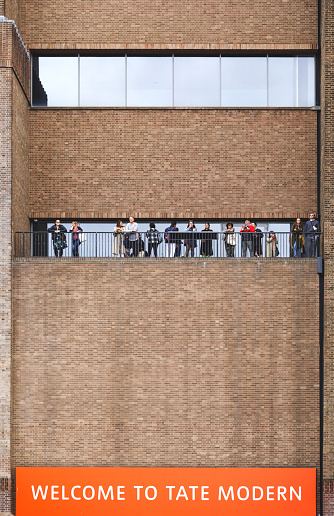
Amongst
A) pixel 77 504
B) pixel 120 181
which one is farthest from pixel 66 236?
pixel 77 504

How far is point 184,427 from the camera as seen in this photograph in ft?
49.2

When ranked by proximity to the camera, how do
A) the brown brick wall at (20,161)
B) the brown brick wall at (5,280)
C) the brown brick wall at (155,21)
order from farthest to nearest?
1. the brown brick wall at (155,21)
2. the brown brick wall at (20,161)
3. the brown brick wall at (5,280)

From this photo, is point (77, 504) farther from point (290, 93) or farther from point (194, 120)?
point (290, 93)

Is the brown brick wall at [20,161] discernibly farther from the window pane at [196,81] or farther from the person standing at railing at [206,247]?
the person standing at railing at [206,247]

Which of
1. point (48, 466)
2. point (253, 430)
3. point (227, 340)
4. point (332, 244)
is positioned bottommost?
point (48, 466)

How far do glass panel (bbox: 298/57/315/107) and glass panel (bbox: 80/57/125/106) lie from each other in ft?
20.7

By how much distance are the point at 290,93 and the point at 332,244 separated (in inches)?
231

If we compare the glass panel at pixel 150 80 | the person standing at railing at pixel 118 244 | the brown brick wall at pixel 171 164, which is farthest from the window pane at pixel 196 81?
the person standing at railing at pixel 118 244

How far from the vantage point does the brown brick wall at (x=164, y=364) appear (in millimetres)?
14953

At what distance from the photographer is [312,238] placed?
52.1 ft

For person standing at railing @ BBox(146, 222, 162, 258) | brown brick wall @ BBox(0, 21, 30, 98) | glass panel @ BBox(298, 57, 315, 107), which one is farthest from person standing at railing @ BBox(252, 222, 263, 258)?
brown brick wall @ BBox(0, 21, 30, 98)

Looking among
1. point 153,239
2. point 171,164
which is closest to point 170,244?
point 153,239

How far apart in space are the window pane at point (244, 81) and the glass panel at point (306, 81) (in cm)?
124

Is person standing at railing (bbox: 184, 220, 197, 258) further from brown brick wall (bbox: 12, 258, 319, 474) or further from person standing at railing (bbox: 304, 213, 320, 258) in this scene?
person standing at railing (bbox: 304, 213, 320, 258)
